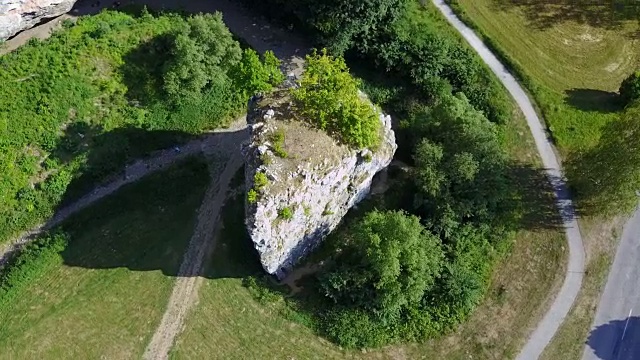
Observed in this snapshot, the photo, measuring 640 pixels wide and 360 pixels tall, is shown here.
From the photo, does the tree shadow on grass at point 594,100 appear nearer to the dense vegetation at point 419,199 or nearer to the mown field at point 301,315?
the dense vegetation at point 419,199

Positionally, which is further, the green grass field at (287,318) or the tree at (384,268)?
the green grass field at (287,318)

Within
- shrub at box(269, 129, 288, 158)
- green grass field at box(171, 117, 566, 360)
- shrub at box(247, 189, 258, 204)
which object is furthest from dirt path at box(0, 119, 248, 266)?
shrub at box(247, 189, 258, 204)

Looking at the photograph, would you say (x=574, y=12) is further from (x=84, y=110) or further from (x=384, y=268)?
(x=84, y=110)

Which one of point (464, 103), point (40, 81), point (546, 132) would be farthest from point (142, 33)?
point (546, 132)

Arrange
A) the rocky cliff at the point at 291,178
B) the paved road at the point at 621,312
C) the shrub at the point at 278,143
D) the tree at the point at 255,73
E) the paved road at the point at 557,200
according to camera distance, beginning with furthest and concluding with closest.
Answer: the tree at the point at 255,73 < the paved road at the point at 557,200 < the paved road at the point at 621,312 < the shrub at the point at 278,143 < the rocky cliff at the point at 291,178

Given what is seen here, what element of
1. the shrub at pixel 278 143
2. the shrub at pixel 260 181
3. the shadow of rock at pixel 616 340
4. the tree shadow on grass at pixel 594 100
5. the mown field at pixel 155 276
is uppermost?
the shrub at pixel 278 143

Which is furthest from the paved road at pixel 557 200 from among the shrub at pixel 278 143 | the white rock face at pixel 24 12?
the white rock face at pixel 24 12

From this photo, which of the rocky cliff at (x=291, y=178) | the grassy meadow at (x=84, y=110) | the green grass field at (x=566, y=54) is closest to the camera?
the rocky cliff at (x=291, y=178)

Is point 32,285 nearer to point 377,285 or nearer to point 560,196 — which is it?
point 377,285

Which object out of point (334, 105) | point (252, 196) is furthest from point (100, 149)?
point (334, 105)
